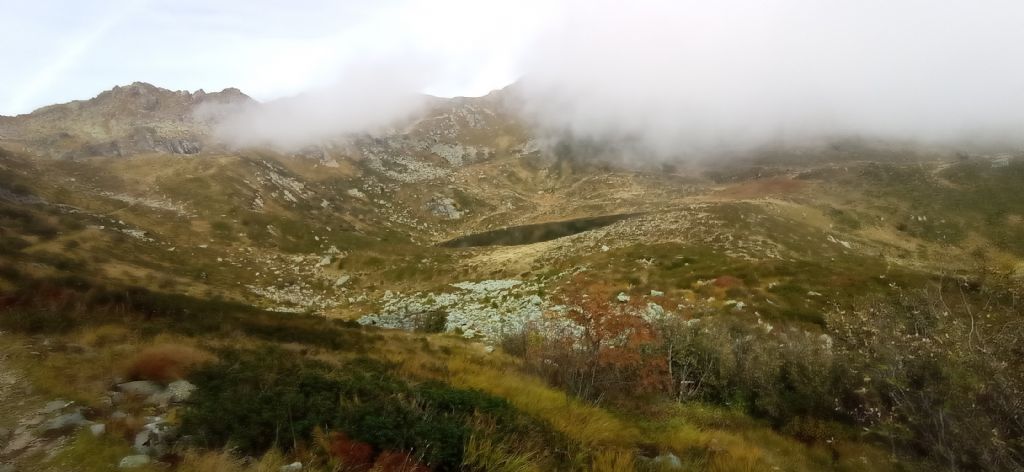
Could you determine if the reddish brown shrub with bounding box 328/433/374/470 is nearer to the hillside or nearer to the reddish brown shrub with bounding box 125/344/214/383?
the hillside

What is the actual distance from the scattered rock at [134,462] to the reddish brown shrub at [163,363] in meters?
3.56

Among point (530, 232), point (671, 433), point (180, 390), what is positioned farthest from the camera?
point (530, 232)

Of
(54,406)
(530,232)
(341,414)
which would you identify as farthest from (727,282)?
(530,232)

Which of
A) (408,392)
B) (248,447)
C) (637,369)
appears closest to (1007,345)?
(637,369)

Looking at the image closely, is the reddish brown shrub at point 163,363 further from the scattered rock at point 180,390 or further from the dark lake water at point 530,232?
the dark lake water at point 530,232

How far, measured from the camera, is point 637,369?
13.6 meters

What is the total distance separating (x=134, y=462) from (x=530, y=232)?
8821 centimetres

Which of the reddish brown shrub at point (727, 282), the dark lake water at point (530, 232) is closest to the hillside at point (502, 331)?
the reddish brown shrub at point (727, 282)

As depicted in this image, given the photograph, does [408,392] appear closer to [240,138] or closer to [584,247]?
[584,247]

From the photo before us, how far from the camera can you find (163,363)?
32.7ft

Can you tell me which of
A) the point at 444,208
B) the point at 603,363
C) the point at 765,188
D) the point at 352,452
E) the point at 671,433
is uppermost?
the point at 352,452

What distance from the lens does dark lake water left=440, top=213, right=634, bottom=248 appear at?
88.1 m

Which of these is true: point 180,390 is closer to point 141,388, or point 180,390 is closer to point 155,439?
point 141,388

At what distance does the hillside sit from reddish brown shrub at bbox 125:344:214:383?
49mm
